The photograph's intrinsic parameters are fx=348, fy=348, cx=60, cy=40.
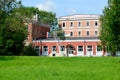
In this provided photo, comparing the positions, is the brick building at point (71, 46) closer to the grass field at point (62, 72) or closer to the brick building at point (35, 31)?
the brick building at point (35, 31)

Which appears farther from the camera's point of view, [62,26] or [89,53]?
[62,26]

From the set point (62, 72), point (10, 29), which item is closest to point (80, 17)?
point (10, 29)

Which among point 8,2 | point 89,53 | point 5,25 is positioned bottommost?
point 89,53

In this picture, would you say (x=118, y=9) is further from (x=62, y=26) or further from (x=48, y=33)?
(x=62, y=26)

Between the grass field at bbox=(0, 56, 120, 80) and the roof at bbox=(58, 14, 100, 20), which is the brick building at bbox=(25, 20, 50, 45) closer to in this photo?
the roof at bbox=(58, 14, 100, 20)

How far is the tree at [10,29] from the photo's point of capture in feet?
200

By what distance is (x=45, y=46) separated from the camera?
302 ft

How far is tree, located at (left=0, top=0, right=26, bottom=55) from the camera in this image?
200 feet

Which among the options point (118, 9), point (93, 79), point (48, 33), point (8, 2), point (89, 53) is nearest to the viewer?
point (93, 79)

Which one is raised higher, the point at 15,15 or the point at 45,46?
the point at 15,15

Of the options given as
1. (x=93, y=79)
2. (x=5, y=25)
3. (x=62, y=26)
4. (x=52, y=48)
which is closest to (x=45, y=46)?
(x=52, y=48)

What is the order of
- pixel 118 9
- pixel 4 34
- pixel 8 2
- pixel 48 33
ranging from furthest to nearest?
pixel 48 33 → pixel 4 34 → pixel 8 2 → pixel 118 9

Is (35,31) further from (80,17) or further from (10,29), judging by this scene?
(10,29)

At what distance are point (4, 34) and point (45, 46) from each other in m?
27.5
